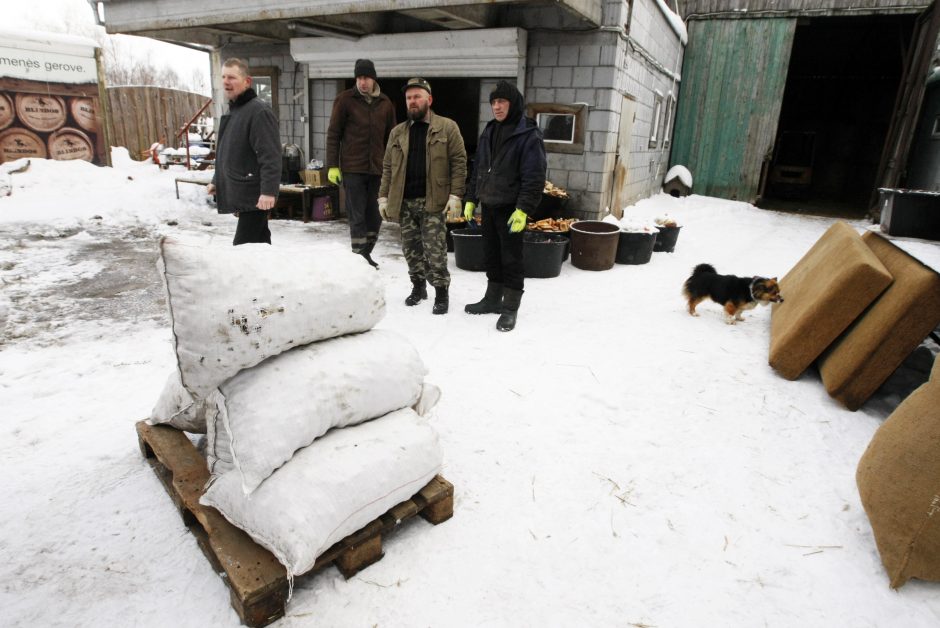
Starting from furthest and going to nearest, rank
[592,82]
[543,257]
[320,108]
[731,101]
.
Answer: [731,101], [320,108], [592,82], [543,257]

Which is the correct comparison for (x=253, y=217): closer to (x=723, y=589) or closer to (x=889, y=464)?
(x=723, y=589)

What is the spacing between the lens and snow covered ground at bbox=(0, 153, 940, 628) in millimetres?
1897

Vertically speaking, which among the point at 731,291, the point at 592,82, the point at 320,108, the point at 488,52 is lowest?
the point at 731,291

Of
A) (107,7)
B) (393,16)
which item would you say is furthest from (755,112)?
(107,7)

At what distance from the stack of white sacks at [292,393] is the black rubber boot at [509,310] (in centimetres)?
228

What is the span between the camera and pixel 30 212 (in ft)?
27.6

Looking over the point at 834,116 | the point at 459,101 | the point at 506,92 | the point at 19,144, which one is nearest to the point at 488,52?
the point at 506,92

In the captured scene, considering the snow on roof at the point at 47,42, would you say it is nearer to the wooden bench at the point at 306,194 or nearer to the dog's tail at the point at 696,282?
the wooden bench at the point at 306,194

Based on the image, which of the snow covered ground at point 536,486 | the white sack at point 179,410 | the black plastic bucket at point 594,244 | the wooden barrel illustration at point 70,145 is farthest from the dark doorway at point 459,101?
the white sack at point 179,410

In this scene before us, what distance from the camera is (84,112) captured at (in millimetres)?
12336

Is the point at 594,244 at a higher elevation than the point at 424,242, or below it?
below

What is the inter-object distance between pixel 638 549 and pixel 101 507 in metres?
2.28

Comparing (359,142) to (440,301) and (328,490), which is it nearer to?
(440,301)

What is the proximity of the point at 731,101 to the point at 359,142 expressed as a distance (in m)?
10.8
